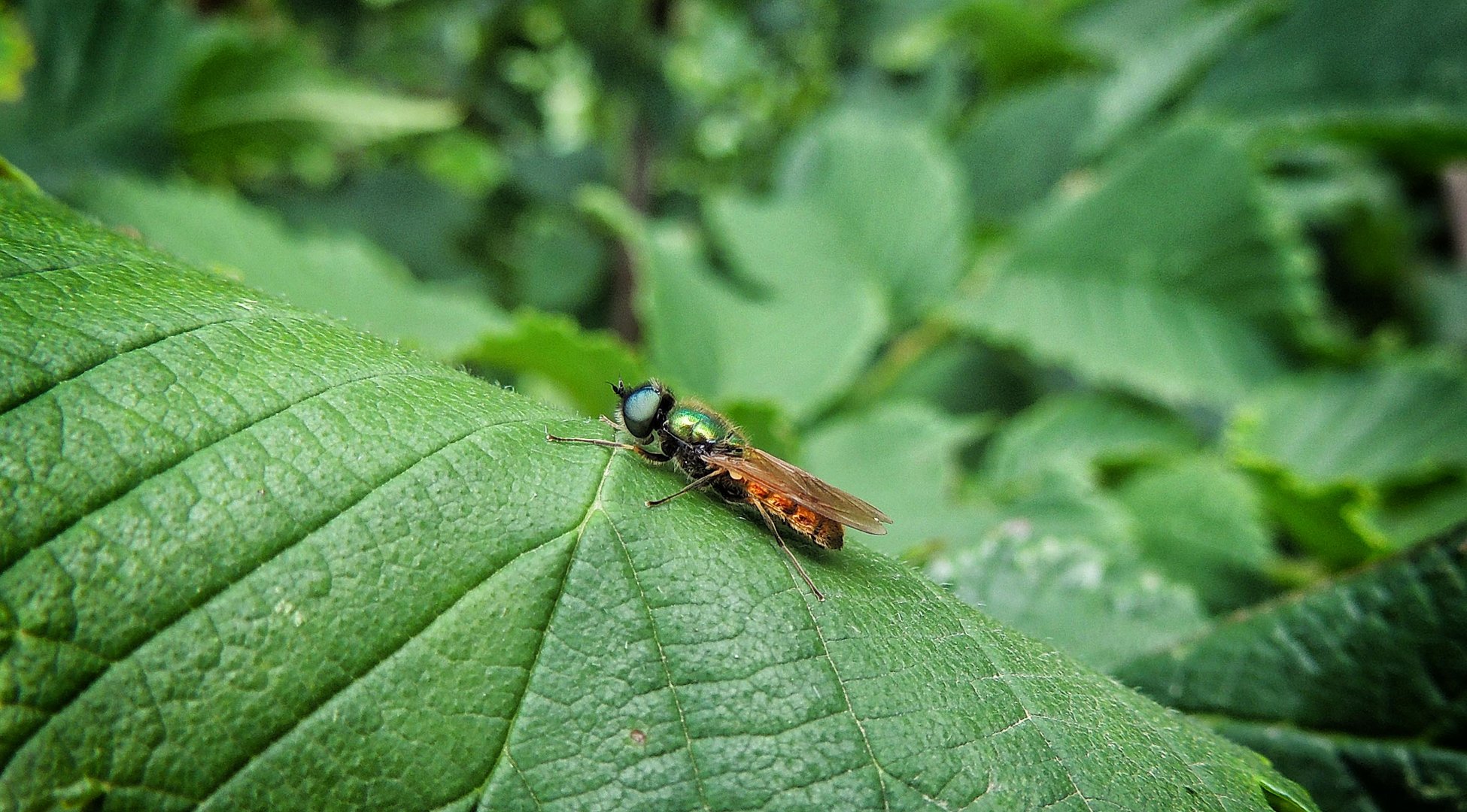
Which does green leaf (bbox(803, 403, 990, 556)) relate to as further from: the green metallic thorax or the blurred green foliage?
the green metallic thorax

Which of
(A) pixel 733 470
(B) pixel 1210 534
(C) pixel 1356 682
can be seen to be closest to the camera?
(A) pixel 733 470

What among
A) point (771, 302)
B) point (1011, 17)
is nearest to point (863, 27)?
point (1011, 17)

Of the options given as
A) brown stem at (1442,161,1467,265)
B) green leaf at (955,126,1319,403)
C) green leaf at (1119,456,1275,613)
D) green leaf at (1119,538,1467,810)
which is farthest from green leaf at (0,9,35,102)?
brown stem at (1442,161,1467,265)

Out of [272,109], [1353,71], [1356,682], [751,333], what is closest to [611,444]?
[1356,682]

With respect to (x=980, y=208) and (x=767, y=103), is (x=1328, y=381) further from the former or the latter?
(x=767, y=103)

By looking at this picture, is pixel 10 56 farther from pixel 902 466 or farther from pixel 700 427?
pixel 902 466

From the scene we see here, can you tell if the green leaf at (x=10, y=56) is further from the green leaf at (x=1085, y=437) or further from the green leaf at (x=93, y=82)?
the green leaf at (x=1085, y=437)

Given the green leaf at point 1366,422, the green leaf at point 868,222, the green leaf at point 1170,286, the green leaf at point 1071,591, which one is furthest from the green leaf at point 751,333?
the green leaf at point 1366,422
